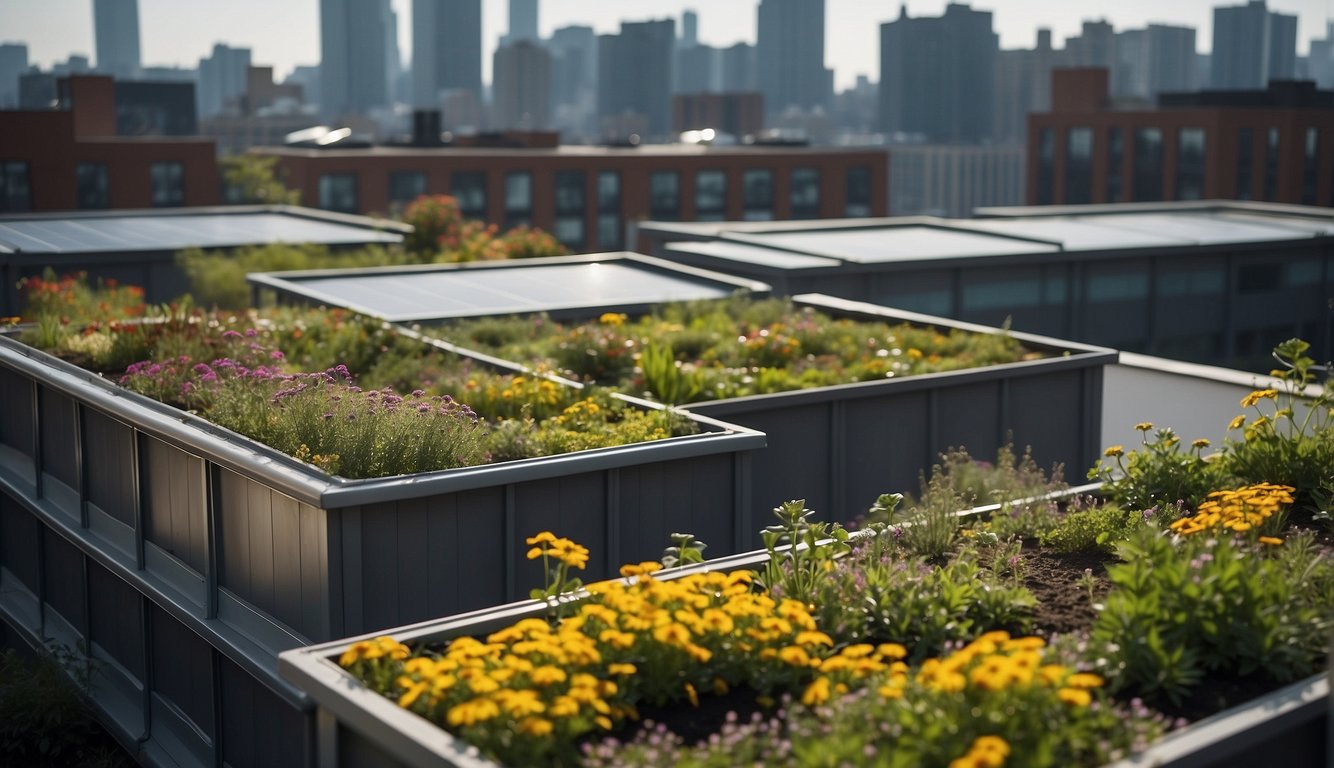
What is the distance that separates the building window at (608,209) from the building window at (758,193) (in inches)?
292

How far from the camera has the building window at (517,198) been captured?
74875 mm

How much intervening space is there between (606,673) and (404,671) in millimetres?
972

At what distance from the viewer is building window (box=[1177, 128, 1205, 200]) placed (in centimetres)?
7869

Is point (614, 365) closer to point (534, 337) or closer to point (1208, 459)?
point (534, 337)

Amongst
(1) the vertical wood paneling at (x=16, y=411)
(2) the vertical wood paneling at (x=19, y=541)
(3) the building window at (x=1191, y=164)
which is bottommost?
(2) the vertical wood paneling at (x=19, y=541)

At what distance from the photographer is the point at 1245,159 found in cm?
7819

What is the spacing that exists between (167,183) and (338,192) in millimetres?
10303

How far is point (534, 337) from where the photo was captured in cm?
1778

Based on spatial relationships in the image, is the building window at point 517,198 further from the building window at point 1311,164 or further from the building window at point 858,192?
the building window at point 1311,164

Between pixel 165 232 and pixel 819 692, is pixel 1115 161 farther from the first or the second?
pixel 819 692

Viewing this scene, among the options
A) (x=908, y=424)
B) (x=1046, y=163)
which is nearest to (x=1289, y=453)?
(x=908, y=424)

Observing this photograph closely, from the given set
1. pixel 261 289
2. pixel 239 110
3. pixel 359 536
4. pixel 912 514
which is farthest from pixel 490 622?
pixel 239 110

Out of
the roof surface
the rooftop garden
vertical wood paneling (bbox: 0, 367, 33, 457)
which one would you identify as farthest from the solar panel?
the rooftop garden

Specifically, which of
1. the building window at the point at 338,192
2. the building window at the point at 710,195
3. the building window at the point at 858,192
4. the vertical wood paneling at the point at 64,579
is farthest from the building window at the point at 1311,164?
the vertical wood paneling at the point at 64,579
